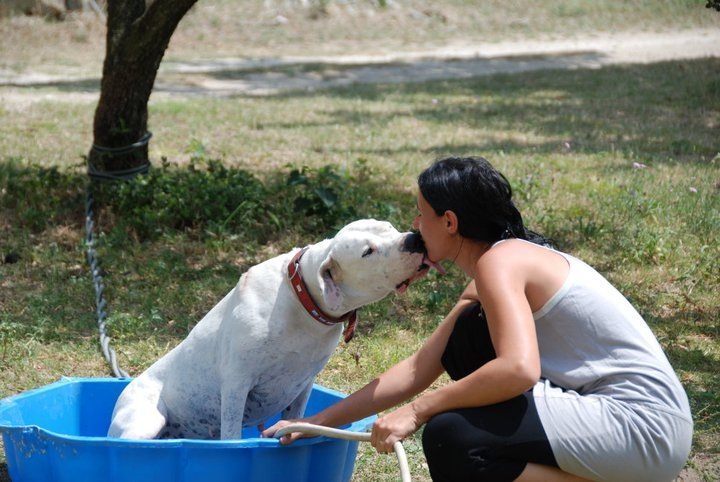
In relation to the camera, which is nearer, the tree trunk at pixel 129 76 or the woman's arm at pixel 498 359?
the woman's arm at pixel 498 359

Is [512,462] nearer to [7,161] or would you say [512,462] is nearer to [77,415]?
[77,415]

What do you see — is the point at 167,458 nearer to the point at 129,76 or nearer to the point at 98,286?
the point at 98,286

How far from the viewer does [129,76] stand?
22.8 feet

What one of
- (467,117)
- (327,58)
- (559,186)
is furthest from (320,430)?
(327,58)

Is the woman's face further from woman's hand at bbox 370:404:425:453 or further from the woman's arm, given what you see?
woman's hand at bbox 370:404:425:453

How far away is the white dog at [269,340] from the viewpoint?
137 inches

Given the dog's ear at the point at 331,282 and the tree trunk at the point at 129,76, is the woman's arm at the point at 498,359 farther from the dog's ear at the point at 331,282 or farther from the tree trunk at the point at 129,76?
the tree trunk at the point at 129,76

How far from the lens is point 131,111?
7039 millimetres

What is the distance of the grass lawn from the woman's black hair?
119cm

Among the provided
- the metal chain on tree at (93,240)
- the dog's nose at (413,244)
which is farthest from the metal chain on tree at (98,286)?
the dog's nose at (413,244)

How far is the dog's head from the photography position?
343 centimetres

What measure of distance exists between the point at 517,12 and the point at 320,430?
2100cm

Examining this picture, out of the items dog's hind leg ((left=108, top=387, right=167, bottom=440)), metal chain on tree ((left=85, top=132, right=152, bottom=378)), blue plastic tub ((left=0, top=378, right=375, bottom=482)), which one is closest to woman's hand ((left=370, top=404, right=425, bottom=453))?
blue plastic tub ((left=0, top=378, right=375, bottom=482))

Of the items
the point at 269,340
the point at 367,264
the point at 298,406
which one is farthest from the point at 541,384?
the point at 298,406
